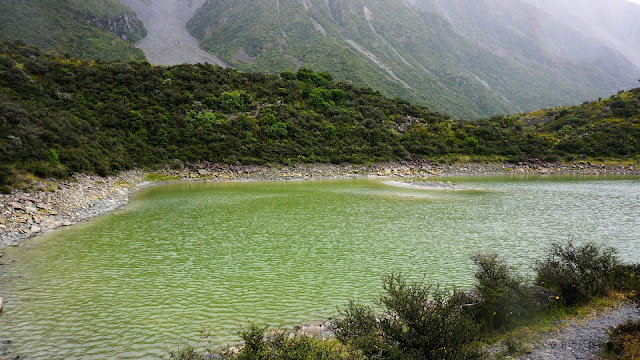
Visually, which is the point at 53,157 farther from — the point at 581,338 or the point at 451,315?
the point at 581,338

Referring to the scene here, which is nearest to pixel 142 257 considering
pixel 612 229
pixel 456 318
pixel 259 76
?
pixel 456 318

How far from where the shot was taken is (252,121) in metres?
69.6

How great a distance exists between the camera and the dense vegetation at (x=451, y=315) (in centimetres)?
572

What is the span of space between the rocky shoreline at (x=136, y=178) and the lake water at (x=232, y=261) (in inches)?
75.8

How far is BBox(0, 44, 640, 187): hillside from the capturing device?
178 ft

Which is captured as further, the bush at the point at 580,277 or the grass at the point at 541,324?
the bush at the point at 580,277

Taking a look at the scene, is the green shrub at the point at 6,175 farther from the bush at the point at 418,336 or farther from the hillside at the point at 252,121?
the bush at the point at 418,336

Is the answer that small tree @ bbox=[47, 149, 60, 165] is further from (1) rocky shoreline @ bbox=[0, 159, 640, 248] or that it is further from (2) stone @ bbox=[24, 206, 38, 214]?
(2) stone @ bbox=[24, 206, 38, 214]

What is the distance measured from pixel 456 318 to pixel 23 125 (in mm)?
38430

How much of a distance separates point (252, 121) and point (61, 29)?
104m

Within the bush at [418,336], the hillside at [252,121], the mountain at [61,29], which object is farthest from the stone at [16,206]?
the mountain at [61,29]

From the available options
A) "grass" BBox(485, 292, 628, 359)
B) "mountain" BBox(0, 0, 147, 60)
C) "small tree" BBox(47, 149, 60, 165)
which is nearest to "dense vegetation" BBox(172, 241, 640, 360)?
"grass" BBox(485, 292, 628, 359)

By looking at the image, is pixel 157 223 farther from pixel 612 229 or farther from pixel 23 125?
pixel 612 229

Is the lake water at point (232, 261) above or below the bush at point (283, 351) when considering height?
below
